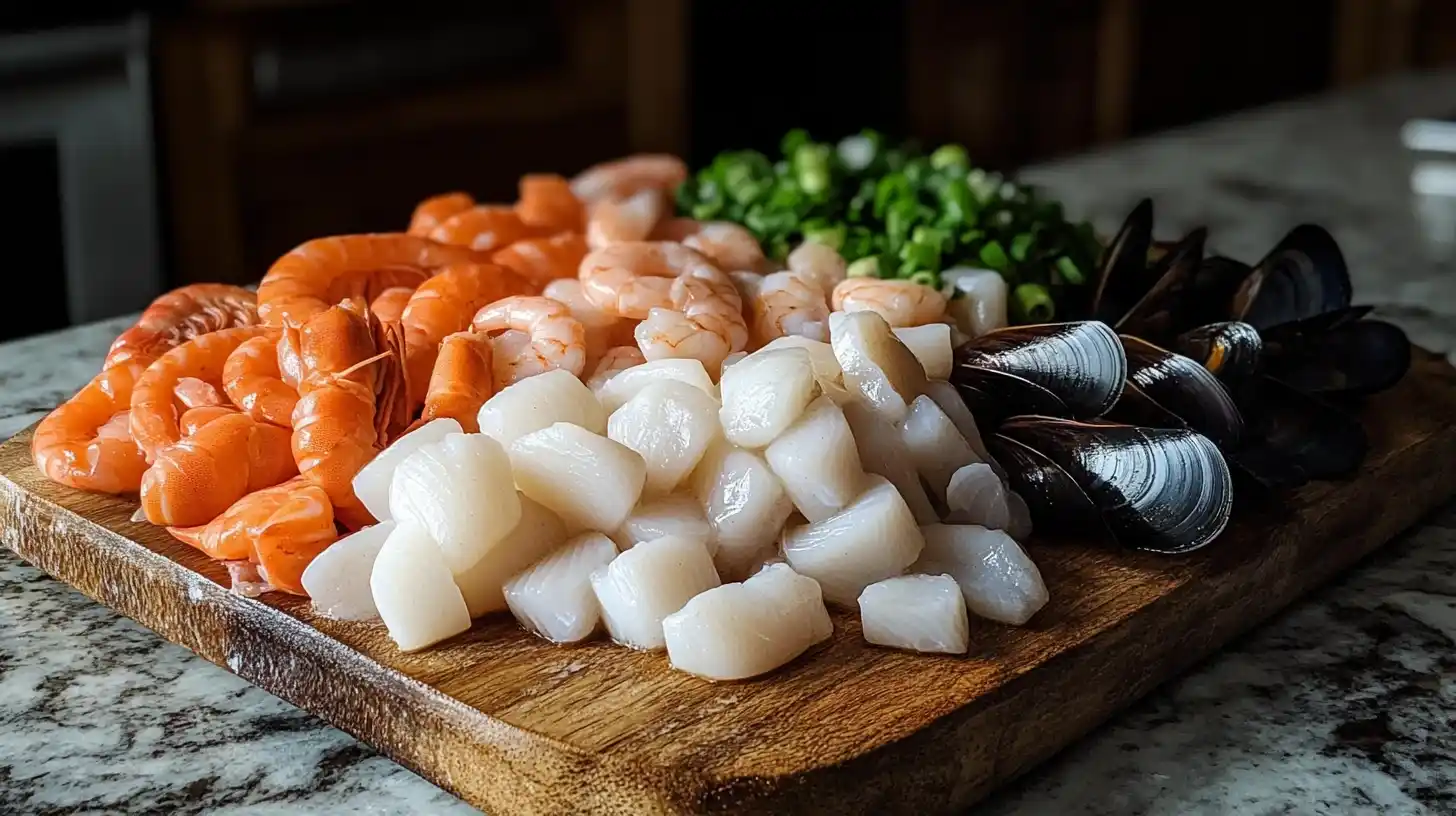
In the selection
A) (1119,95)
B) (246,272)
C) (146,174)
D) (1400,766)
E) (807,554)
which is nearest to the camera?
(1400,766)

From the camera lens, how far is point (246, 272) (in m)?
3.25

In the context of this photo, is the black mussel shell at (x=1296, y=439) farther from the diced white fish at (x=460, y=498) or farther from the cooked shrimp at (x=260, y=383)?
the cooked shrimp at (x=260, y=383)

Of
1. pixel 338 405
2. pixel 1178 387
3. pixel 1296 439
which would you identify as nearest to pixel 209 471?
pixel 338 405

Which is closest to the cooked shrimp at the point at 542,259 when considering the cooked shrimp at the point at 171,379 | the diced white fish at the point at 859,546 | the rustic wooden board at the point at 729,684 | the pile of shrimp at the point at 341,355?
the pile of shrimp at the point at 341,355

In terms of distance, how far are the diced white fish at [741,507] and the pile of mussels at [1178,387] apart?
236mm

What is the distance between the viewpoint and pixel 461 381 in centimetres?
127

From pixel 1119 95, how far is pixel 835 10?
1.18 meters

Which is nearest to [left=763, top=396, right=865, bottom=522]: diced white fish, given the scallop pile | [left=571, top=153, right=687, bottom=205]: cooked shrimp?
the scallop pile

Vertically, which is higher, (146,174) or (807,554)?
(146,174)

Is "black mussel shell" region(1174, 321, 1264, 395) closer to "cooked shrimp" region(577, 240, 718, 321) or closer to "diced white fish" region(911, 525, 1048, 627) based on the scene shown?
"diced white fish" region(911, 525, 1048, 627)

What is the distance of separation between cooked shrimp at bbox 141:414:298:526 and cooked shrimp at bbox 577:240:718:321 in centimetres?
35

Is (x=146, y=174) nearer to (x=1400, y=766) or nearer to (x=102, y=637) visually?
(x=102, y=637)

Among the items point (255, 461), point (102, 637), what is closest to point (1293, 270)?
point (255, 461)

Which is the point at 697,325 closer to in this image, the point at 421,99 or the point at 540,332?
the point at 540,332
